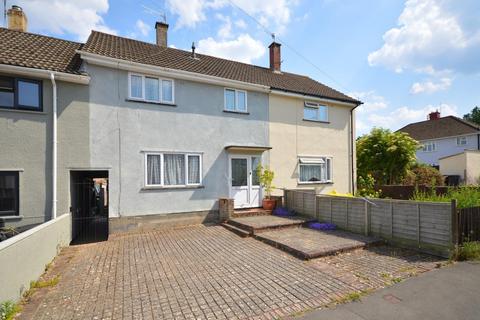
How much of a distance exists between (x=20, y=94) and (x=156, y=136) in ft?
14.7

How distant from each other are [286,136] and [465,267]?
29.4 feet

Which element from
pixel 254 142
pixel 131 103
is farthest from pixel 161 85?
pixel 254 142

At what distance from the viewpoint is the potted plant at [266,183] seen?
12.0 m

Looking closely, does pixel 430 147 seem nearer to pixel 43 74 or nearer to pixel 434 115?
pixel 434 115

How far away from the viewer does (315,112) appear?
14.7 metres

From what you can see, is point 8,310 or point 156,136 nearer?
point 8,310

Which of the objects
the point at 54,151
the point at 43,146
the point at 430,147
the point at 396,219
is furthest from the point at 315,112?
the point at 430,147

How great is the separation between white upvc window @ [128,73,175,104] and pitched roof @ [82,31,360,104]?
65cm

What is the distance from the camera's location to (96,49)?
33.7 feet

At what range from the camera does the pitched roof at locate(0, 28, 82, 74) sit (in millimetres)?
8547

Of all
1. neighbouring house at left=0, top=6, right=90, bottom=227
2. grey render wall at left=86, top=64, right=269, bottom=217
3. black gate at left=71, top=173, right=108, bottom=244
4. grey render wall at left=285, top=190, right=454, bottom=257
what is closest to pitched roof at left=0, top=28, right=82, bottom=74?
neighbouring house at left=0, top=6, right=90, bottom=227

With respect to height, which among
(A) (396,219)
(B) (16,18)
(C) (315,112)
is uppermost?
(B) (16,18)

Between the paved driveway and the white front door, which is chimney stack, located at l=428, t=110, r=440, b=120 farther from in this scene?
the paved driveway

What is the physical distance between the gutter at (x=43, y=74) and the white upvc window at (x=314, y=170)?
1048cm
